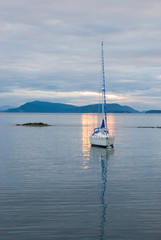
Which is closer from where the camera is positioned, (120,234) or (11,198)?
(120,234)

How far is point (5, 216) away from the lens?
1766 centimetres

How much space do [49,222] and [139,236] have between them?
5160mm

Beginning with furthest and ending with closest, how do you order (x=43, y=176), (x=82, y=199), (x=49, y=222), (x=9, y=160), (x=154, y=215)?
(x=9, y=160) → (x=43, y=176) → (x=82, y=199) → (x=154, y=215) → (x=49, y=222)

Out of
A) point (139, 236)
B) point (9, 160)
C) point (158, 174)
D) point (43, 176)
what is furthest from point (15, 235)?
point (9, 160)

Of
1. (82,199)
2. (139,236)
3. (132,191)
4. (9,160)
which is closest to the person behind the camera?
(139,236)

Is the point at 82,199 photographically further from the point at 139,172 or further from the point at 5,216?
the point at 139,172

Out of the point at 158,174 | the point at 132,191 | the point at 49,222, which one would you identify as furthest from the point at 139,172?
the point at 49,222

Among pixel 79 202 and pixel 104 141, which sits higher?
pixel 104 141

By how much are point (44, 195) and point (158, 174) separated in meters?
14.6

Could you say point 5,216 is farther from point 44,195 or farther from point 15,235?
point 44,195

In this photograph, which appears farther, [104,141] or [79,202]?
[104,141]

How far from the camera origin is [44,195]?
22953 mm

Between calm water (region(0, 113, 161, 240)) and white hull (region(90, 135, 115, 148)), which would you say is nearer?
calm water (region(0, 113, 161, 240))

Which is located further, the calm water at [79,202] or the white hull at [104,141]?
the white hull at [104,141]
